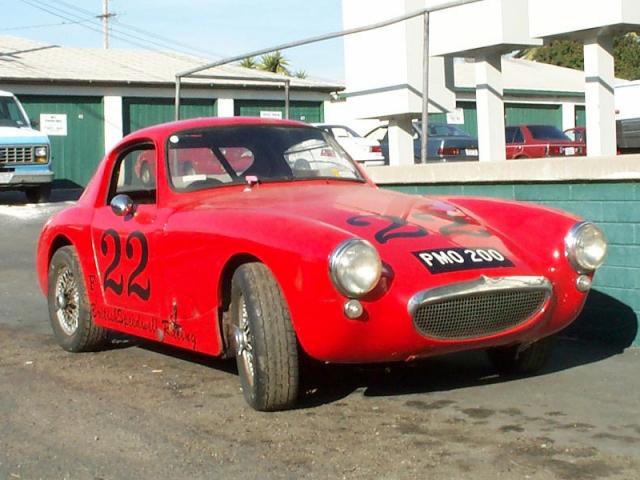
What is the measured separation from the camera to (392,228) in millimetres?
5543

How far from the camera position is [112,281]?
269 inches

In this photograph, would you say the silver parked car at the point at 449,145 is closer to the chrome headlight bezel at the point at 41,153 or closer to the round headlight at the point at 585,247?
the chrome headlight bezel at the point at 41,153

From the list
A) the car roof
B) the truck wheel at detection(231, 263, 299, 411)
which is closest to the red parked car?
the car roof

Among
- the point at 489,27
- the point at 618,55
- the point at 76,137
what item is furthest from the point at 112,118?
the point at 618,55

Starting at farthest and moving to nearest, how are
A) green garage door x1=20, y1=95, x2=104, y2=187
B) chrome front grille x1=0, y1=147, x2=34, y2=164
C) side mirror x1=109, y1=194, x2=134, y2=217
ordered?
green garage door x1=20, y1=95, x2=104, y2=187 → chrome front grille x1=0, y1=147, x2=34, y2=164 → side mirror x1=109, y1=194, x2=134, y2=217

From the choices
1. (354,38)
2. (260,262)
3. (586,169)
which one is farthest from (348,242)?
(354,38)

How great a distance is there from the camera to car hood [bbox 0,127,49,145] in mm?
20219

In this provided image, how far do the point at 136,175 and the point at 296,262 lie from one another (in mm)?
2238

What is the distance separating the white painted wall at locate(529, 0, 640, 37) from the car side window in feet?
16.3

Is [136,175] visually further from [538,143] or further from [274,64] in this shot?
[274,64]

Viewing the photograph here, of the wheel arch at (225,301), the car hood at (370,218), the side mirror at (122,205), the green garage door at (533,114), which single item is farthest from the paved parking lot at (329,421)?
the green garage door at (533,114)

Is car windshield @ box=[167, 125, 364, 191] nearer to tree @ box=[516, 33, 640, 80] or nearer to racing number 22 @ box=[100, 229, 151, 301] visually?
racing number 22 @ box=[100, 229, 151, 301]

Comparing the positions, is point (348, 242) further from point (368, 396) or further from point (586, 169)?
point (586, 169)

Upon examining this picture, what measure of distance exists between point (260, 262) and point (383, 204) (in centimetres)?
93
